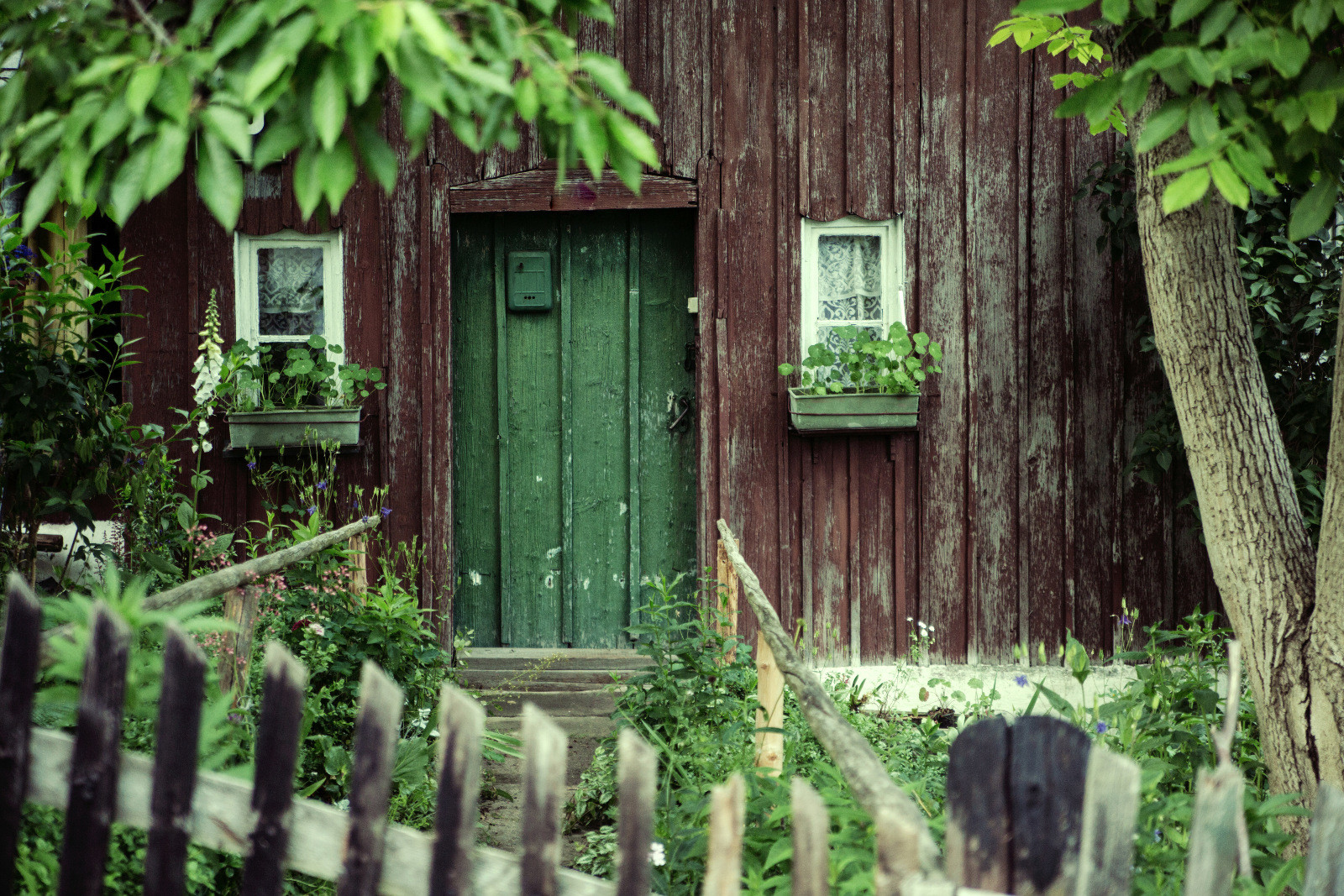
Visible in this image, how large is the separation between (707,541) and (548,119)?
12.6ft

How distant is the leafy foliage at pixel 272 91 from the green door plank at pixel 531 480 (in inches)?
149

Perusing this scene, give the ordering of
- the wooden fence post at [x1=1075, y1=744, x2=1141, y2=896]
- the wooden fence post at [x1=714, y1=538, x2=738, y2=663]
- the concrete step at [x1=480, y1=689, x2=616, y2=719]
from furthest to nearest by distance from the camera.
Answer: the concrete step at [x1=480, y1=689, x2=616, y2=719]
the wooden fence post at [x1=714, y1=538, x2=738, y2=663]
the wooden fence post at [x1=1075, y1=744, x2=1141, y2=896]

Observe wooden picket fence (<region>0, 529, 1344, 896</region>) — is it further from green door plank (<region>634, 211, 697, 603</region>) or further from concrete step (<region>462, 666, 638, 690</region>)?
green door plank (<region>634, 211, 697, 603</region>)

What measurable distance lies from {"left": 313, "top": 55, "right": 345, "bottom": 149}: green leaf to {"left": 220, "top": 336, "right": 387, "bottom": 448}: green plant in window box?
3839mm

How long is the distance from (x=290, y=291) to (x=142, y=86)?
4.20 metres

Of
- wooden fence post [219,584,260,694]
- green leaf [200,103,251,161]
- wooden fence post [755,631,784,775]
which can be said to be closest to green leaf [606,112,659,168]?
green leaf [200,103,251,161]

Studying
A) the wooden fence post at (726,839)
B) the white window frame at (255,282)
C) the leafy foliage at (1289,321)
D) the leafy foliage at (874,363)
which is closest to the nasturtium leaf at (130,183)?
the wooden fence post at (726,839)

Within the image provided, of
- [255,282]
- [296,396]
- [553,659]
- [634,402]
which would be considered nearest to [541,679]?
[553,659]

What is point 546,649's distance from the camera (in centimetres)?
546

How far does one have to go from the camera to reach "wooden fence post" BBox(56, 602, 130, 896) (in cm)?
156

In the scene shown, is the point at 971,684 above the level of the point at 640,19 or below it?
below

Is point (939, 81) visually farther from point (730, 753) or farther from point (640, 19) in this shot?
point (730, 753)

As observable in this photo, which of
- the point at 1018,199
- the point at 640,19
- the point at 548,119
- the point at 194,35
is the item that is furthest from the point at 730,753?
the point at 640,19

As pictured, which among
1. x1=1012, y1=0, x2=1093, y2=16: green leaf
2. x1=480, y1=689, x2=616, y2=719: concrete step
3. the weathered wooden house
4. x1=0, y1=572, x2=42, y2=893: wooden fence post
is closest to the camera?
x1=0, y1=572, x2=42, y2=893: wooden fence post
